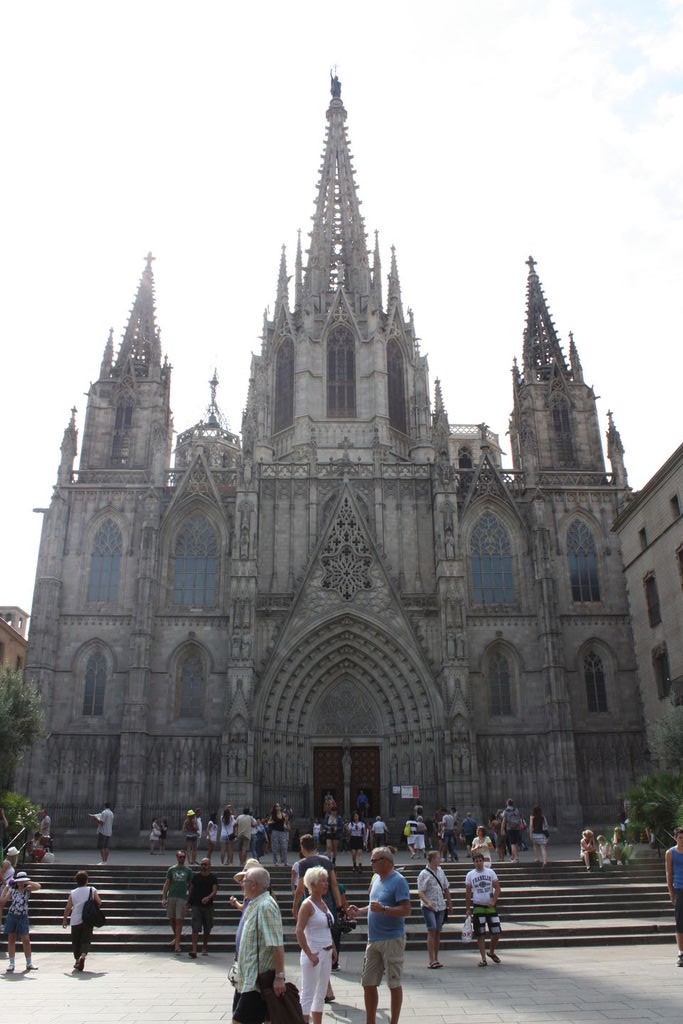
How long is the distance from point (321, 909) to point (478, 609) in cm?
2835

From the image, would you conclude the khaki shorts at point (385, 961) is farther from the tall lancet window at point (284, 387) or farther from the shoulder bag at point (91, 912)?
the tall lancet window at point (284, 387)

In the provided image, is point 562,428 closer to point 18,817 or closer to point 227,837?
point 227,837

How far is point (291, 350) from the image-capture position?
143 feet

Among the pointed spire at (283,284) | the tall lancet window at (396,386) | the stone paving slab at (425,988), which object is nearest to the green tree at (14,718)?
the stone paving slab at (425,988)

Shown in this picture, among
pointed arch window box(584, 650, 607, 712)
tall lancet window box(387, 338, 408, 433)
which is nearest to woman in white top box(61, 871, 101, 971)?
pointed arch window box(584, 650, 607, 712)

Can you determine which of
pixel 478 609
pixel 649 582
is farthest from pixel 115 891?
pixel 649 582

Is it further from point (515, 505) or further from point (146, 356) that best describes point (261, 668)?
point (146, 356)

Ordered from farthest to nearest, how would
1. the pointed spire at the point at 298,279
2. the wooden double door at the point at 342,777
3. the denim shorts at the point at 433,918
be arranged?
the pointed spire at the point at 298,279 → the wooden double door at the point at 342,777 → the denim shorts at the point at 433,918

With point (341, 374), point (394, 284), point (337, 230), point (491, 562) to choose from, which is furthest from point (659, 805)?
point (337, 230)

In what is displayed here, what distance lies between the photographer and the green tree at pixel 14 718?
25.0m

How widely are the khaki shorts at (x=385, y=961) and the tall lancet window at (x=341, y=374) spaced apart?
33944mm

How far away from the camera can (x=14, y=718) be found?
25422 millimetres

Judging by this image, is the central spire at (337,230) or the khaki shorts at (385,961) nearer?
the khaki shorts at (385,961)

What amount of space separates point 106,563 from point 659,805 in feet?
80.3
